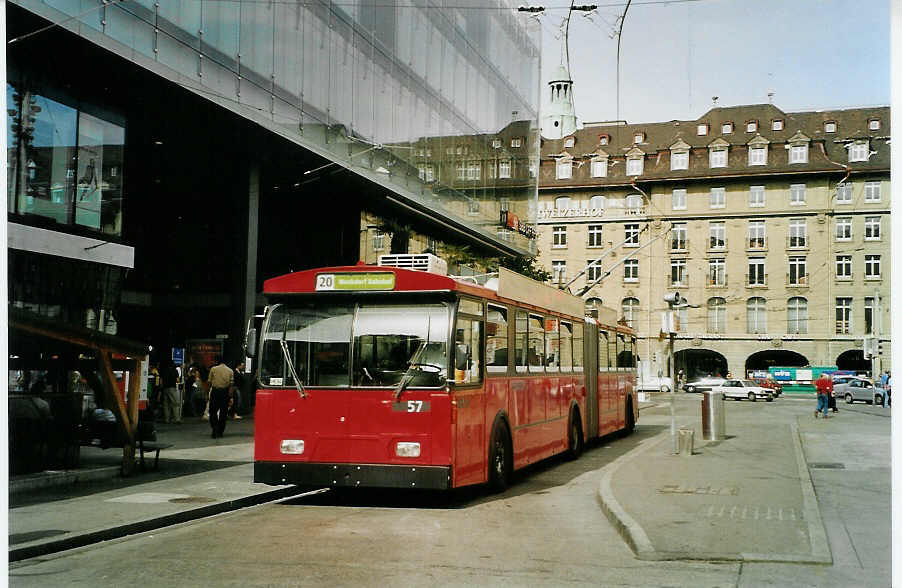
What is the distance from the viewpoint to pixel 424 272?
11523mm

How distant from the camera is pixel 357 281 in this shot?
11.6 metres

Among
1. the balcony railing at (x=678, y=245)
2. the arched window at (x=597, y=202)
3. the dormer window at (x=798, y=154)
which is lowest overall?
the balcony railing at (x=678, y=245)

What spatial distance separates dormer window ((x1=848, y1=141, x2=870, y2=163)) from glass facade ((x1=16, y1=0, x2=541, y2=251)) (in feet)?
43.3

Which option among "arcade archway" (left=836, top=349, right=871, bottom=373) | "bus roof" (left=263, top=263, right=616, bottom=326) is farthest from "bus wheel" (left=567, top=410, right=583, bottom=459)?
"bus roof" (left=263, top=263, right=616, bottom=326)

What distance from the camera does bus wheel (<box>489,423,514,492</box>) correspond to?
12.8 meters

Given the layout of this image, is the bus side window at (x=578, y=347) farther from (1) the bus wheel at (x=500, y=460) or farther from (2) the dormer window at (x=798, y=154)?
(2) the dormer window at (x=798, y=154)

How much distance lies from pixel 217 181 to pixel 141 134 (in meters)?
4.31

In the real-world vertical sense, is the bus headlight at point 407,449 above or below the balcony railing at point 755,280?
below

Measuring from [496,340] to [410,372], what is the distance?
197cm

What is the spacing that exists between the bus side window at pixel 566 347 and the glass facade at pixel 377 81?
26.3 feet

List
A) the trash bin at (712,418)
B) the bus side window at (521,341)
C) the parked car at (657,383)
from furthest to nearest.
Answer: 1. the parked car at (657,383)
2. the trash bin at (712,418)
3. the bus side window at (521,341)

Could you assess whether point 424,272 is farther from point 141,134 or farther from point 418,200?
point 418,200

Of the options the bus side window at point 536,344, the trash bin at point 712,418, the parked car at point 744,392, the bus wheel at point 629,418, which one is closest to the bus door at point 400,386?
the bus side window at point 536,344

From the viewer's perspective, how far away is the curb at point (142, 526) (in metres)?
8.82
